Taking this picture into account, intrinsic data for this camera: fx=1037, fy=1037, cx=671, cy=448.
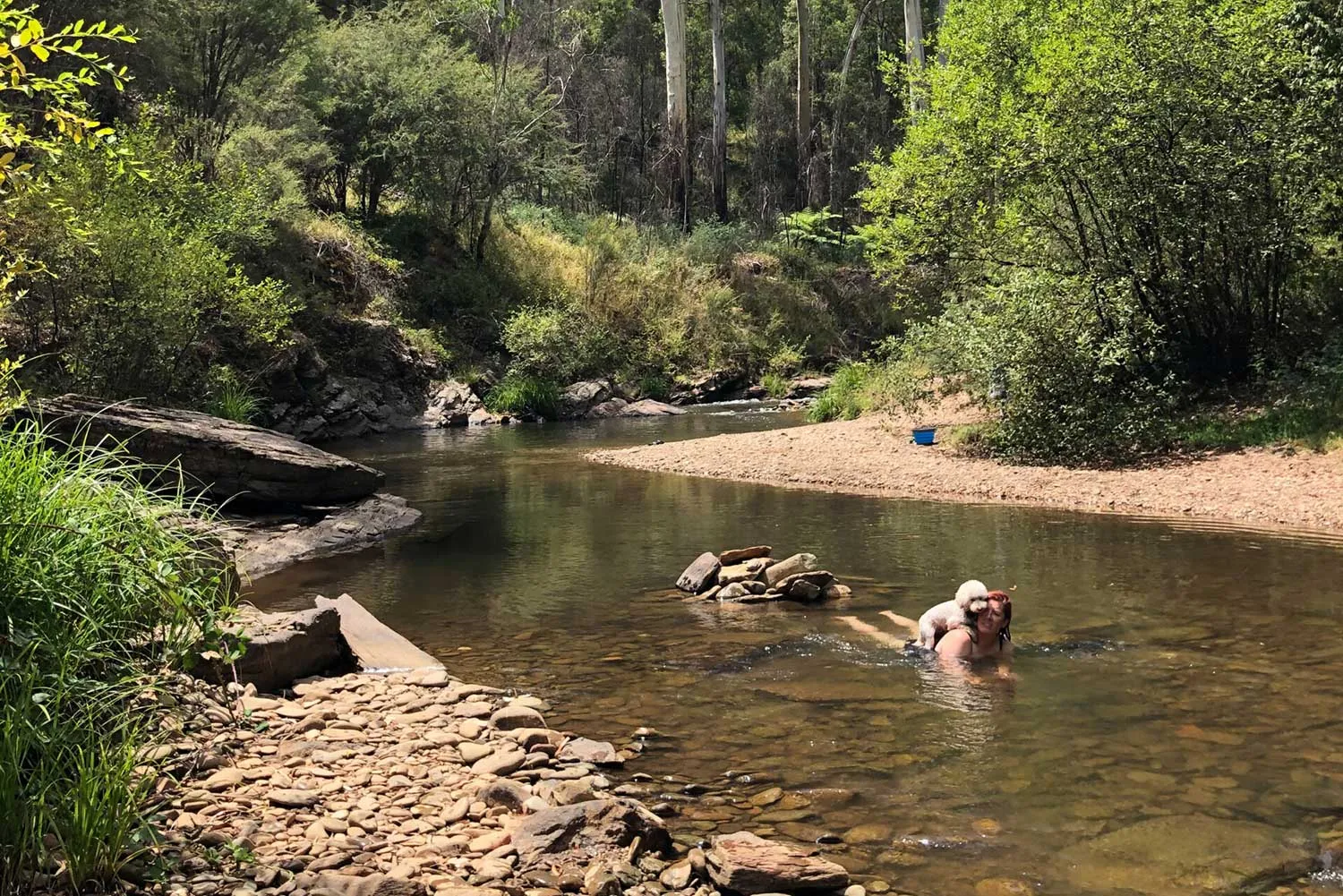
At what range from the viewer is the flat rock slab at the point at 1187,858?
4.38 meters

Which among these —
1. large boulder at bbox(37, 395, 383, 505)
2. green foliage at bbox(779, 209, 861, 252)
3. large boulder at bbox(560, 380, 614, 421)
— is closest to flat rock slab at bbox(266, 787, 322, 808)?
large boulder at bbox(37, 395, 383, 505)

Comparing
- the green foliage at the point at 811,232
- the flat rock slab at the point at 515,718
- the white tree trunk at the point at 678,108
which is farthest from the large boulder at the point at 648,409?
the flat rock slab at the point at 515,718

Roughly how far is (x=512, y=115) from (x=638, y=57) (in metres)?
19.4

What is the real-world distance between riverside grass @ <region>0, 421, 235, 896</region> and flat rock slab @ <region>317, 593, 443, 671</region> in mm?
2151

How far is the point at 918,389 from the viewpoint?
63.9 ft

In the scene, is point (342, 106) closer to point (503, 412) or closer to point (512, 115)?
point (512, 115)

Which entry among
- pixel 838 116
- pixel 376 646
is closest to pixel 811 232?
pixel 838 116

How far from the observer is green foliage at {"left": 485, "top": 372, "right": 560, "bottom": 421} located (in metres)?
30.3

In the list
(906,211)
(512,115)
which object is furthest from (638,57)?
(906,211)

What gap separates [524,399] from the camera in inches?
1196

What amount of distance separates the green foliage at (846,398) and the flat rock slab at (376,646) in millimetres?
16676

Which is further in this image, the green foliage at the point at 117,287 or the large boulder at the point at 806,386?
the large boulder at the point at 806,386

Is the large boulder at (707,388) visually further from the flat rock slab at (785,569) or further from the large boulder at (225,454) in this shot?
the flat rock slab at (785,569)

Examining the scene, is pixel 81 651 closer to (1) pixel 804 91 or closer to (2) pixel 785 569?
(2) pixel 785 569
